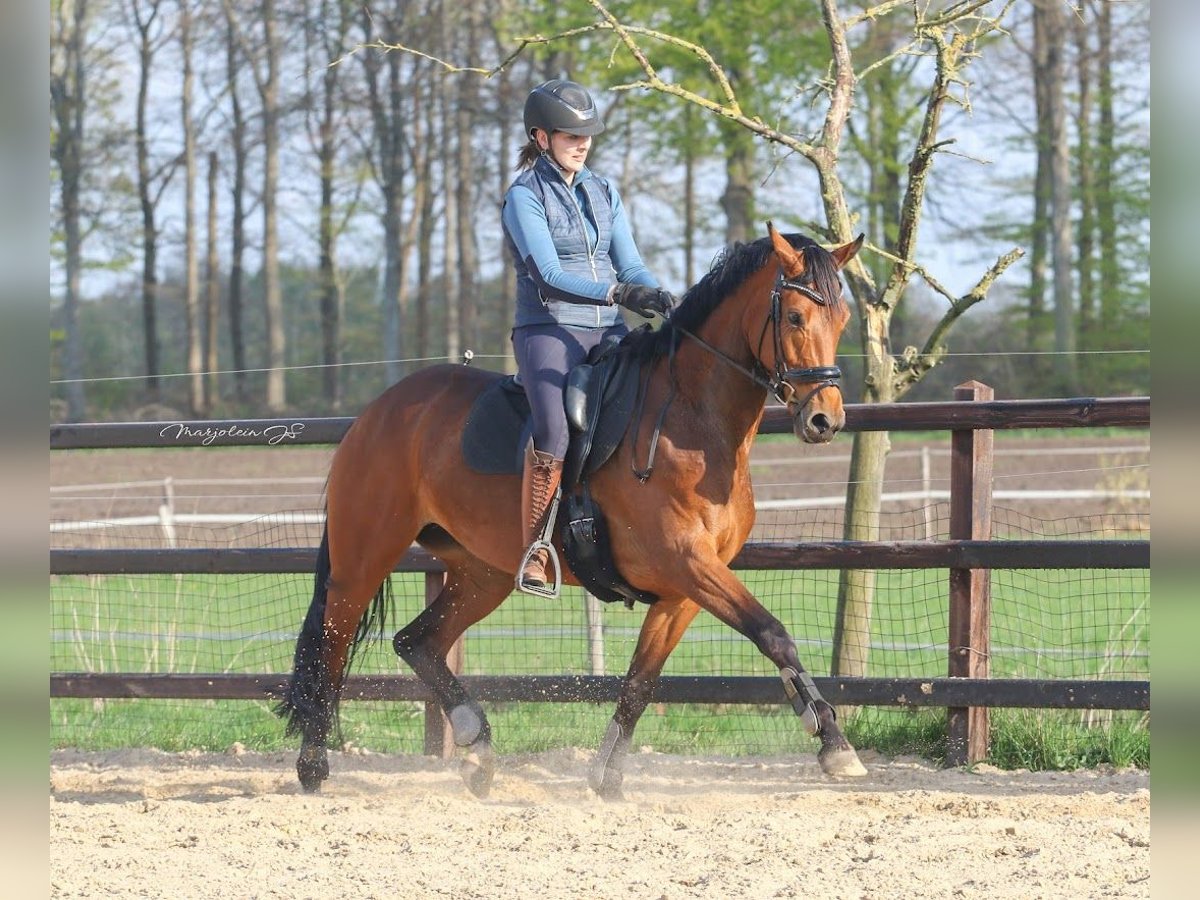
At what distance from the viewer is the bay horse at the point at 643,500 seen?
4.52 m

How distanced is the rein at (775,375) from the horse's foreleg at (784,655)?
0.51 metres

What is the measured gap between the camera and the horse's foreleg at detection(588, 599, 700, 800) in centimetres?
543

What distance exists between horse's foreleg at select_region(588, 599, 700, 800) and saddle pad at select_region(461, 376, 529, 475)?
885 mm

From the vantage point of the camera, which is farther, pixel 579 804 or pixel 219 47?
pixel 219 47

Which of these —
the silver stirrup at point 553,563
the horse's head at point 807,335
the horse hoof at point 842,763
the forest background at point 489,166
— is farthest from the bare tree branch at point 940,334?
the forest background at point 489,166

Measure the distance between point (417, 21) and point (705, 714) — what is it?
23764 mm

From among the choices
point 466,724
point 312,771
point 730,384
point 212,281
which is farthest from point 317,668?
point 212,281

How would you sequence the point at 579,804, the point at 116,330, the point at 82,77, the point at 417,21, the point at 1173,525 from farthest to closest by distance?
the point at 116,330, the point at 82,77, the point at 417,21, the point at 579,804, the point at 1173,525

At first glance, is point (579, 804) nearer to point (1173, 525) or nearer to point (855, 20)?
point (855, 20)

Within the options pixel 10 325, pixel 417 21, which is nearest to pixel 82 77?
pixel 417 21

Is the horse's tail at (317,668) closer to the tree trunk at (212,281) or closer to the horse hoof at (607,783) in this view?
the horse hoof at (607,783)

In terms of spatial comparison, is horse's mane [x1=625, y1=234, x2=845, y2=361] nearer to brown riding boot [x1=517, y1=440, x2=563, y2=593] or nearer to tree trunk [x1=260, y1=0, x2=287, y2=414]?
brown riding boot [x1=517, y1=440, x2=563, y2=593]

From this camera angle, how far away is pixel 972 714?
588cm

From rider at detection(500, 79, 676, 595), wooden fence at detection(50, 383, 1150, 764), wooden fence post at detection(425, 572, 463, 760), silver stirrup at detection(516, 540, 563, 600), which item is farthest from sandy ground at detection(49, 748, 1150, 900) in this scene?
rider at detection(500, 79, 676, 595)
